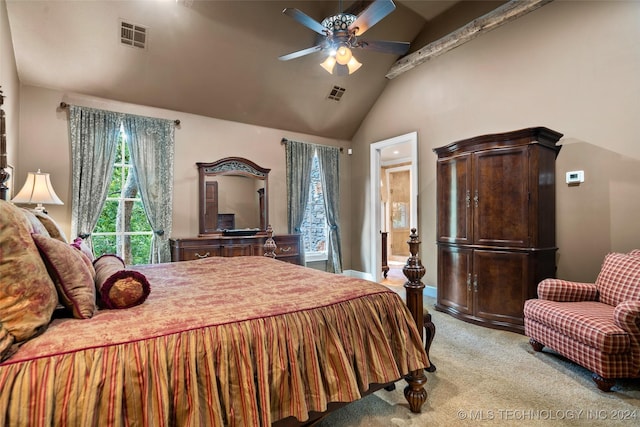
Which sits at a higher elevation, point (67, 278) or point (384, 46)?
point (384, 46)

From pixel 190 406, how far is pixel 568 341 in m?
2.70

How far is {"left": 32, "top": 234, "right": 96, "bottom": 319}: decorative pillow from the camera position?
1.29 metres

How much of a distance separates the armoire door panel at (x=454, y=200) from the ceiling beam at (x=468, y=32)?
1779 millimetres

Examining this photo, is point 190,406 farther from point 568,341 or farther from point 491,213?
point 491,213

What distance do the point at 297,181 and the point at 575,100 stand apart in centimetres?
383

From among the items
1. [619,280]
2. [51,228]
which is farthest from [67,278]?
[619,280]

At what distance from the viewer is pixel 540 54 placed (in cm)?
357

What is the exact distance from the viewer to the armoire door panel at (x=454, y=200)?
3.58 m

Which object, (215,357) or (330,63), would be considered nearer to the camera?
(215,357)

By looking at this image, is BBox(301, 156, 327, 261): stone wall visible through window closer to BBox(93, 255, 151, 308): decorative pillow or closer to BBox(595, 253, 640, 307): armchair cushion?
BBox(595, 253, 640, 307): armchair cushion

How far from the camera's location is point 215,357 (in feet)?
4.03

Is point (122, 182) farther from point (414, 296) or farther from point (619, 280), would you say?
point (619, 280)

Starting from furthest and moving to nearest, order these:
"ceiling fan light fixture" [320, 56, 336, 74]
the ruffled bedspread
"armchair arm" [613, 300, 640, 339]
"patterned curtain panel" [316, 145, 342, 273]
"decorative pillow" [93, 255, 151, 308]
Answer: "patterned curtain panel" [316, 145, 342, 273], "ceiling fan light fixture" [320, 56, 336, 74], "armchair arm" [613, 300, 640, 339], "decorative pillow" [93, 255, 151, 308], the ruffled bedspread

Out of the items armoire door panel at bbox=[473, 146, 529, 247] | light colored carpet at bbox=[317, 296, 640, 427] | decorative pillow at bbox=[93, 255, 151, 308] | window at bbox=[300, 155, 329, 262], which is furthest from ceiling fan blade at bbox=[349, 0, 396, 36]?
window at bbox=[300, 155, 329, 262]
